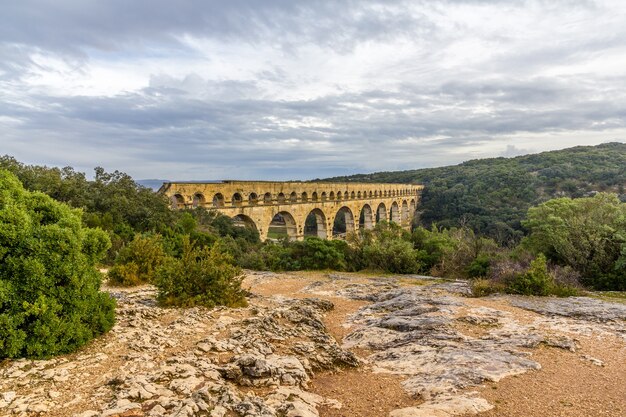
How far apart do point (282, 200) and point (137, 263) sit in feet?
54.5

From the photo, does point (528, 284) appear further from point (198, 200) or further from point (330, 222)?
point (330, 222)

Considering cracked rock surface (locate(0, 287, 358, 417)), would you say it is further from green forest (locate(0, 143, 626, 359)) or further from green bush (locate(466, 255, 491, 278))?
green bush (locate(466, 255, 491, 278))

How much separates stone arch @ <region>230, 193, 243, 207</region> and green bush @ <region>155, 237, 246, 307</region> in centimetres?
1534

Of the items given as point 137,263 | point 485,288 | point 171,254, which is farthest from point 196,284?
point 485,288

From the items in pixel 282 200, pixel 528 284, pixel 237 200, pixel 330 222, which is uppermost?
pixel 237 200

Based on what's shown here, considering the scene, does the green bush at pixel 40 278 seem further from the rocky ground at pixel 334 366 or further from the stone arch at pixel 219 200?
the stone arch at pixel 219 200

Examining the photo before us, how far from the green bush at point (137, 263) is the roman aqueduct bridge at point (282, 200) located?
10.4m

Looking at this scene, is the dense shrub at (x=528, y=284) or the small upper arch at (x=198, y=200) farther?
the small upper arch at (x=198, y=200)

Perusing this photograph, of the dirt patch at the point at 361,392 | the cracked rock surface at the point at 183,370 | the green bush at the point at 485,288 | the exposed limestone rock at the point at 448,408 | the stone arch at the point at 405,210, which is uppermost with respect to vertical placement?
the cracked rock surface at the point at 183,370

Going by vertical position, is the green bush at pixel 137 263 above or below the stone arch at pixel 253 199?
below

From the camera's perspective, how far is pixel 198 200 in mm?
21312

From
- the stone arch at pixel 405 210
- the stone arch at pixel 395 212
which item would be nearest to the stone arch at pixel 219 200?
the stone arch at pixel 395 212

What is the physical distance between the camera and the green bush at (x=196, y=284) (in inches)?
273

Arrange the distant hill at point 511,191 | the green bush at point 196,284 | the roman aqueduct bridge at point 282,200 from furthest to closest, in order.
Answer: the distant hill at point 511,191 → the roman aqueduct bridge at point 282,200 → the green bush at point 196,284
